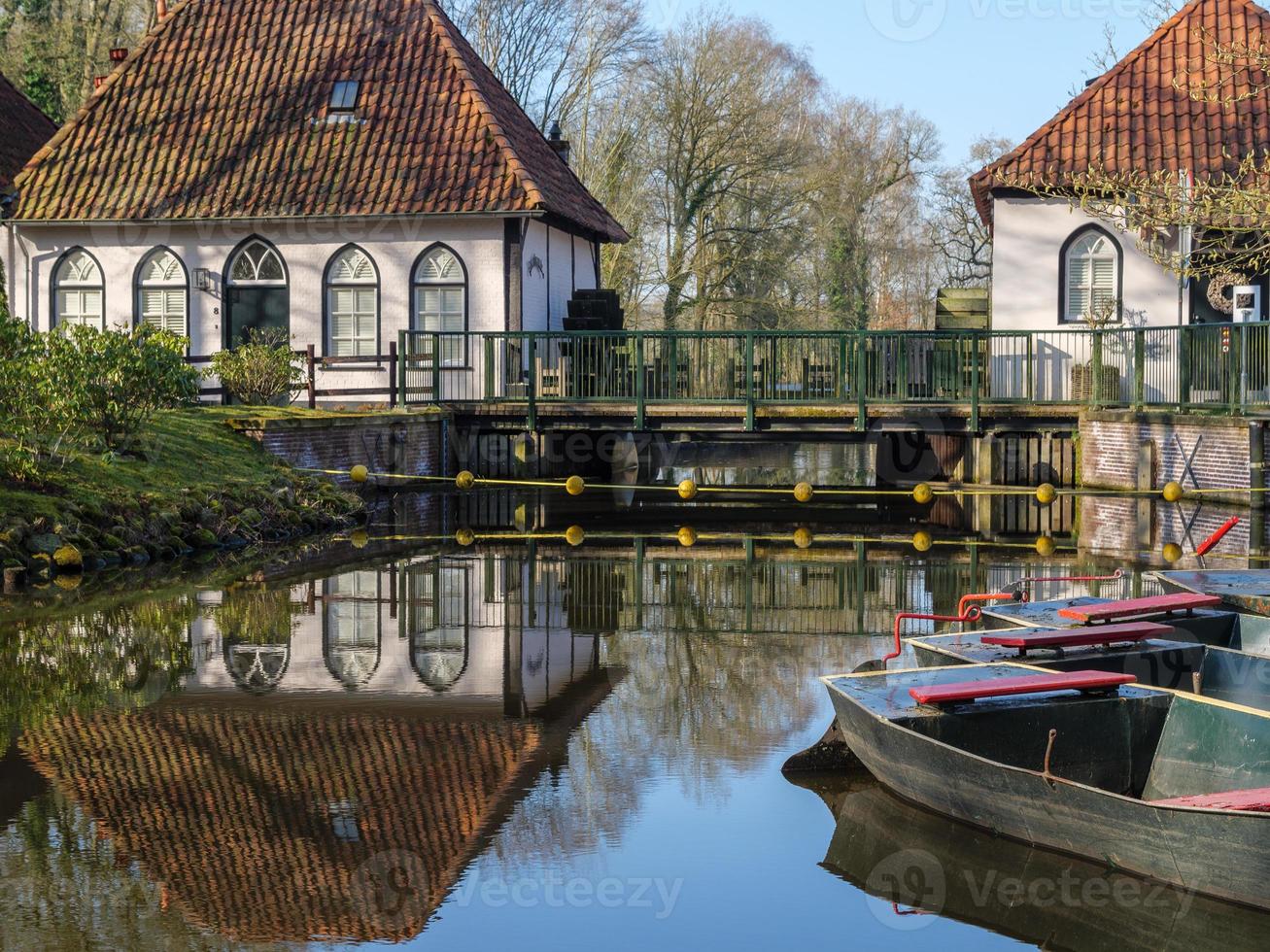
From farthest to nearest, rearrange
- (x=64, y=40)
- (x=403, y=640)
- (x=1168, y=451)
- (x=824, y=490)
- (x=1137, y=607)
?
(x=64, y=40) < (x=824, y=490) < (x=1168, y=451) < (x=403, y=640) < (x=1137, y=607)

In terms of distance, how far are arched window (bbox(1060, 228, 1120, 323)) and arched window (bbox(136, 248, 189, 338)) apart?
1497cm

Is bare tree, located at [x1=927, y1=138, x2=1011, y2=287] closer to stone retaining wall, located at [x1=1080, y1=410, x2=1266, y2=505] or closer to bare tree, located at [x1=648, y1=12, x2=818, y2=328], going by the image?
bare tree, located at [x1=648, y1=12, x2=818, y2=328]

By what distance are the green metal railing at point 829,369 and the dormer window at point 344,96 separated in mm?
5023

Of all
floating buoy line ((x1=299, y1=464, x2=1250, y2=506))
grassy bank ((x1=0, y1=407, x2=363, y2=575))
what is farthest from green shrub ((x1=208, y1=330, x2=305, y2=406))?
grassy bank ((x1=0, y1=407, x2=363, y2=575))

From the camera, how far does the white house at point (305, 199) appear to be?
1100 inches

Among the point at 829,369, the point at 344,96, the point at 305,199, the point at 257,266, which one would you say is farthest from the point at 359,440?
the point at 344,96

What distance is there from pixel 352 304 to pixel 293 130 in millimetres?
3266

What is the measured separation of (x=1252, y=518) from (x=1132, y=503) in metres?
3.07

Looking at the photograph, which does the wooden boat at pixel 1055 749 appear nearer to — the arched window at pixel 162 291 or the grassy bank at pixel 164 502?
the grassy bank at pixel 164 502

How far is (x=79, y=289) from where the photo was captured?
29531 millimetres

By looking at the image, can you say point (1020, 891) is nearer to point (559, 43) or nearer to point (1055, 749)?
point (1055, 749)

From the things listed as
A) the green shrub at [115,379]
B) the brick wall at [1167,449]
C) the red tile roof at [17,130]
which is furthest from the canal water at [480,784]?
the red tile roof at [17,130]

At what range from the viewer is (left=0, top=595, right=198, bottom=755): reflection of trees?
1005 cm

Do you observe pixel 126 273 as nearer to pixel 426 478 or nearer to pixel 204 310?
pixel 204 310
